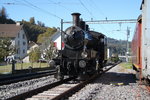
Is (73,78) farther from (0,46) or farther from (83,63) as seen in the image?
(0,46)

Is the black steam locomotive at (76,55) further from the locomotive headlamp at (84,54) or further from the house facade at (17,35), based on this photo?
the house facade at (17,35)

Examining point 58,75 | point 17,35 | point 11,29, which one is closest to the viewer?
point 58,75

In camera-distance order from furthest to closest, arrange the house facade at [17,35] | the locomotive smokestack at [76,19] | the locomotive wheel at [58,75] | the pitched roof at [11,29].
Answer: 1. the pitched roof at [11,29]
2. the house facade at [17,35]
3. the locomotive smokestack at [76,19]
4. the locomotive wheel at [58,75]

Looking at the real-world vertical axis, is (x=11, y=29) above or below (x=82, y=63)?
above

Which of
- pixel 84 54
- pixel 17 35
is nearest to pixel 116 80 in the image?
pixel 84 54

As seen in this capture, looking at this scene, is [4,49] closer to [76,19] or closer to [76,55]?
[76,19]

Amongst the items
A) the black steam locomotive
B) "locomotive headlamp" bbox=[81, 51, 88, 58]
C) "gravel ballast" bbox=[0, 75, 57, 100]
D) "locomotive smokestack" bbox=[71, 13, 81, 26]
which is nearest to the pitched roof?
"locomotive smokestack" bbox=[71, 13, 81, 26]

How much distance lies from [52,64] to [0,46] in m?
11.7

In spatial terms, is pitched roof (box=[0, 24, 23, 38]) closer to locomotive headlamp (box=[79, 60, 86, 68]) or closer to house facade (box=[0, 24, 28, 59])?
house facade (box=[0, 24, 28, 59])

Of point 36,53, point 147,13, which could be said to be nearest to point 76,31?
point 147,13

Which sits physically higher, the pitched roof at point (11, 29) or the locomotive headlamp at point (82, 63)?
the pitched roof at point (11, 29)

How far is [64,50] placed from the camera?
1691 centimetres

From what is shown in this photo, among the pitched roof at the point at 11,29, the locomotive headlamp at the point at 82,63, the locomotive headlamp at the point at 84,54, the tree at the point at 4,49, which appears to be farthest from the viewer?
the pitched roof at the point at 11,29

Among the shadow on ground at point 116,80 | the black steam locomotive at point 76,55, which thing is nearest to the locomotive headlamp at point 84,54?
the black steam locomotive at point 76,55
